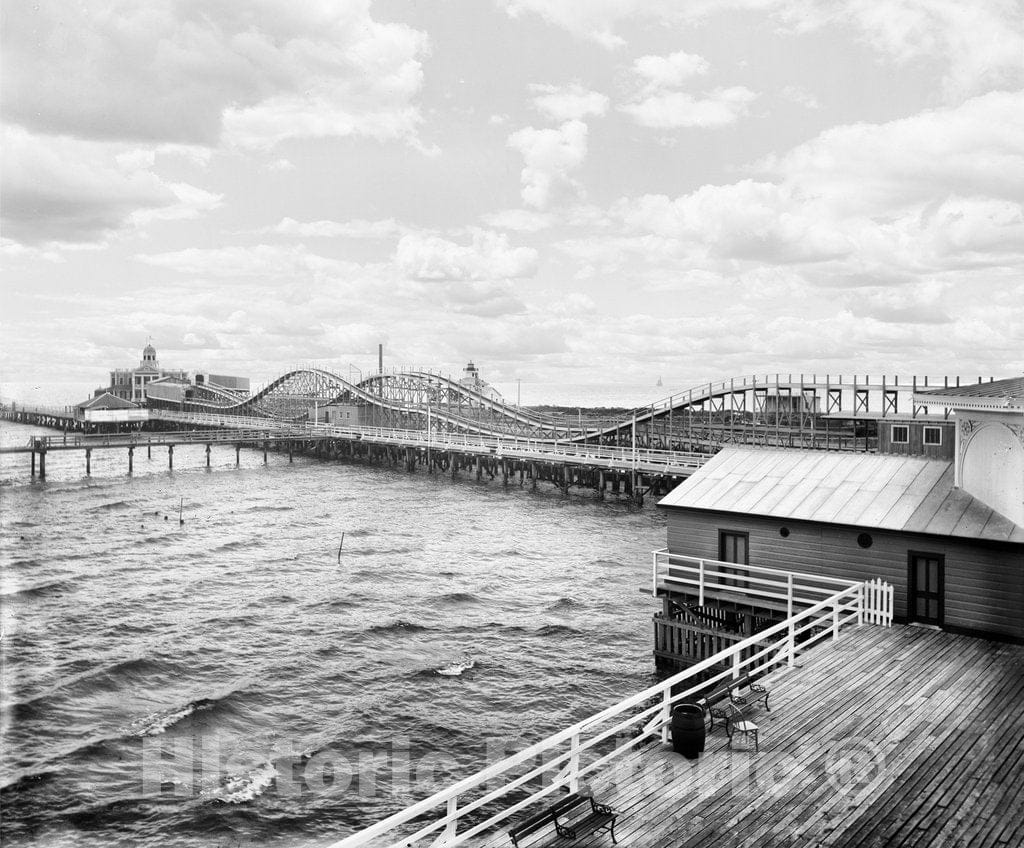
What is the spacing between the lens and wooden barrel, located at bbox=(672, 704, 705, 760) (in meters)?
10.4

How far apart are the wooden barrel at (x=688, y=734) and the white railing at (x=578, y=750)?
35 cm

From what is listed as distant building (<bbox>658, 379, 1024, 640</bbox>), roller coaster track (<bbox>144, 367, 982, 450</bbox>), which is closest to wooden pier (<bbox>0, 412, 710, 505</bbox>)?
roller coaster track (<bbox>144, 367, 982, 450</bbox>)

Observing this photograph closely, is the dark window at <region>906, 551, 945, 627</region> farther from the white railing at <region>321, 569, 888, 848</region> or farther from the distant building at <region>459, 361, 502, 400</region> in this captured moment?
the distant building at <region>459, 361, 502, 400</region>

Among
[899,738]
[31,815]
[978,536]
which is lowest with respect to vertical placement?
[31,815]

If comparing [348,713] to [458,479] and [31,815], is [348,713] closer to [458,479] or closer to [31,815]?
[31,815]

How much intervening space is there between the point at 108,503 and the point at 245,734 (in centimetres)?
3923

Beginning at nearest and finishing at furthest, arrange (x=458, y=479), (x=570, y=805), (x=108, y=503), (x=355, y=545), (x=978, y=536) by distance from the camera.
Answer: (x=570, y=805)
(x=978, y=536)
(x=355, y=545)
(x=108, y=503)
(x=458, y=479)

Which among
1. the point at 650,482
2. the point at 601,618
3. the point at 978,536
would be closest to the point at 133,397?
the point at 650,482

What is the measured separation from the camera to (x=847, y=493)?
63.6ft

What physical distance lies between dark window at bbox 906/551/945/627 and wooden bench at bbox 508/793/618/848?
36.3 feet

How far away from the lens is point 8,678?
21578mm

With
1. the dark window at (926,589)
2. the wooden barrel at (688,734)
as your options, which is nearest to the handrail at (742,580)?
Answer: the dark window at (926,589)

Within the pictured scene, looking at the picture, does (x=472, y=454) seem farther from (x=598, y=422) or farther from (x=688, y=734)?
(x=688, y=734)

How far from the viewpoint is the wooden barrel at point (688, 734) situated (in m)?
10.4
